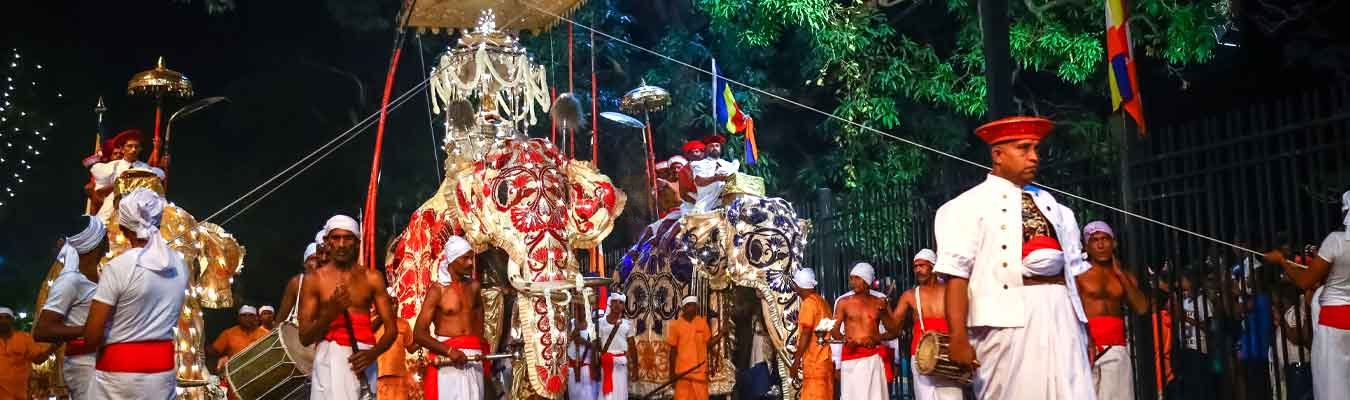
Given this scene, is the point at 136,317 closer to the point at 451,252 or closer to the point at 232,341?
the point at 451,252

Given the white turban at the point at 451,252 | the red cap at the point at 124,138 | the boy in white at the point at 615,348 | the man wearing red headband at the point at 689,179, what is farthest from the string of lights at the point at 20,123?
the white turban at the point at 451,252

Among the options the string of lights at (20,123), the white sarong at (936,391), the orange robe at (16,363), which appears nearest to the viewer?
the white sarong at (936,391)

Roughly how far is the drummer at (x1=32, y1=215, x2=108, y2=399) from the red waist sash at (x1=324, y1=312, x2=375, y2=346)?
141 centimetres

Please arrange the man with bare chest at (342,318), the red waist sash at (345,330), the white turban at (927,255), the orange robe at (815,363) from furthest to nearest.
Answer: the orange robe at (815,363)
the white turban at (927,255)
the red waist sash at (345,330)
the man with bare chest at (342,318)

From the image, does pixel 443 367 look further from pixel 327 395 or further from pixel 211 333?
pixel 211 333

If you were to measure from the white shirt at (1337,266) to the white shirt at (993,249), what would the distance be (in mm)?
2878

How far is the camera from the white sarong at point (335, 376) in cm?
954

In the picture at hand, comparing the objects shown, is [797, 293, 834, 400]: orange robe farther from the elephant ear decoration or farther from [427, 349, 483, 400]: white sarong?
[427, 349, 483, 400]: white sarong

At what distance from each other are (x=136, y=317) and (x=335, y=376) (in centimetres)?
156

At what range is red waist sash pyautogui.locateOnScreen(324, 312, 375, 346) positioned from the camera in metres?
9.59

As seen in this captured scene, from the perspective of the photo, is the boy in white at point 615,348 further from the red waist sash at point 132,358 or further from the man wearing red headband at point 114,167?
the red waist sash at point 132,358

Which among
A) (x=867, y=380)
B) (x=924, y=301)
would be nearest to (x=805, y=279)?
(x=867, y=380)

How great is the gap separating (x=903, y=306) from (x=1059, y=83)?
1296cm

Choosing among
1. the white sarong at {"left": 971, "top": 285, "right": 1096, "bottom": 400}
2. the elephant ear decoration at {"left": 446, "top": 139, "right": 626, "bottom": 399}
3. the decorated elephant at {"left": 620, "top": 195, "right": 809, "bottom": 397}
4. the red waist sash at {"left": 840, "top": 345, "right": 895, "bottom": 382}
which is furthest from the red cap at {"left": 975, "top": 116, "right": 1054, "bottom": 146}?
the decorated elephant at {"left": 620, "top": 195, "right": 809, "bottom": 397}
